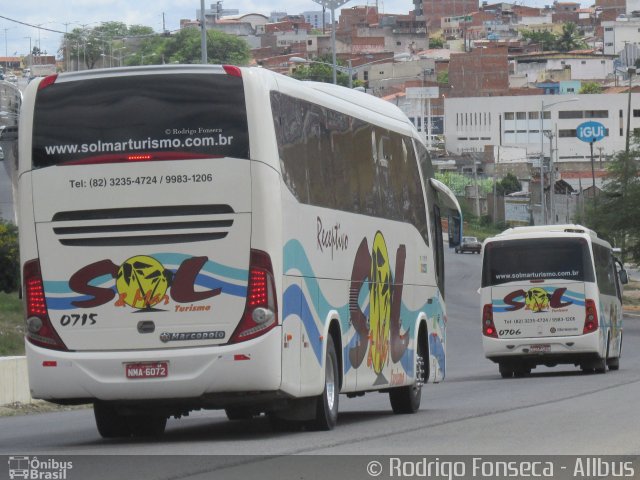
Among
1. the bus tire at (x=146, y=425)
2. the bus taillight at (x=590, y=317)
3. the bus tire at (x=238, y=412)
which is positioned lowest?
the bus taillight at (x=590, y=317)

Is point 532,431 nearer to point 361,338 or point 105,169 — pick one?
point 361,338

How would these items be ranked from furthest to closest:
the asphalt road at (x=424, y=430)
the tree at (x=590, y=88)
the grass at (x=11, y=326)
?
the tree at (x=590, y=88) → the grass at (x=11, y=326) → the asphalt road at (x=424, y=430)

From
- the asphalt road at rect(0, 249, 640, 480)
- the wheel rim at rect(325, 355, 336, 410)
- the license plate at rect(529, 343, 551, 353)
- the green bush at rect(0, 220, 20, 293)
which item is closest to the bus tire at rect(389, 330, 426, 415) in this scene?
the asphalt road at rect(0, 249, 640, 480)

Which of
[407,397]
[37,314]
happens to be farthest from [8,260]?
[37,314]

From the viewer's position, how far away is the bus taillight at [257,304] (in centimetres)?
1438

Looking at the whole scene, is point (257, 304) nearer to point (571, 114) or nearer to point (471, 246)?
point (471, 246)

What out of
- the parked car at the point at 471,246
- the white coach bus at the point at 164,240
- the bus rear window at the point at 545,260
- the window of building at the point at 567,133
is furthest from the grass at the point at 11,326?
the window of building at the point at 567,133

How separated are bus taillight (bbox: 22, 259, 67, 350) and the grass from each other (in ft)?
65.3

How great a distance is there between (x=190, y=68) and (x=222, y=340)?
2534mm

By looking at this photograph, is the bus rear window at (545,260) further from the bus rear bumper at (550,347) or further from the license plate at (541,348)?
the license plate at (541,348)

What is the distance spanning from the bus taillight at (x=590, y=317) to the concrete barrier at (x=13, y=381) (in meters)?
12.5

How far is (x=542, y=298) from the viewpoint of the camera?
33.0 metres

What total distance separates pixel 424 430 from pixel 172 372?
10.6 feet

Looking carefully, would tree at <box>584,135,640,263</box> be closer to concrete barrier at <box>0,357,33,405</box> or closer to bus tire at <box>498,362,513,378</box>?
bus tire at <box>498,362,513,378</box>
